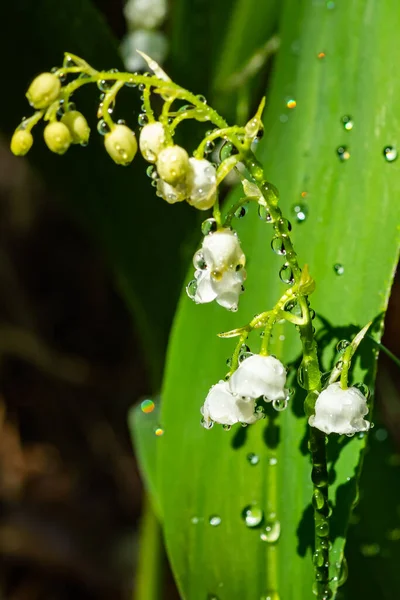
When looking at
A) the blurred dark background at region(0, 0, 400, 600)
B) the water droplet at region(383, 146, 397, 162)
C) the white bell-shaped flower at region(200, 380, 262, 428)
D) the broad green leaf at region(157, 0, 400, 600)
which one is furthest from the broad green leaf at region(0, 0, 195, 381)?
the white bell-shaped flower at region(200, 380, 262, 428)

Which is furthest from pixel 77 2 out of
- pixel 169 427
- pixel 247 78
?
pixel 169 427

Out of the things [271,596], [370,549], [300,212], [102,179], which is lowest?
[271,596]

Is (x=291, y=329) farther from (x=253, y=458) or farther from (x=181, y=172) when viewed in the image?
(x=181, y=172)

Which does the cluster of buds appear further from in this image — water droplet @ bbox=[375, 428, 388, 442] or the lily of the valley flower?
water droplet @ bbox=[375, 428, 388, 442]

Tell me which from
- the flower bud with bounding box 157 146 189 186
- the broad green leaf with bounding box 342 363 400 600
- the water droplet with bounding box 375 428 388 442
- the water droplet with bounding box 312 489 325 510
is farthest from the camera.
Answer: the water droplet with bounding box 375 428 388 442

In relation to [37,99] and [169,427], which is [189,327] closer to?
[169,427]

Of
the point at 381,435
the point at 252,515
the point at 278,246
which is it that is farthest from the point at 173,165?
the point at 381,435
